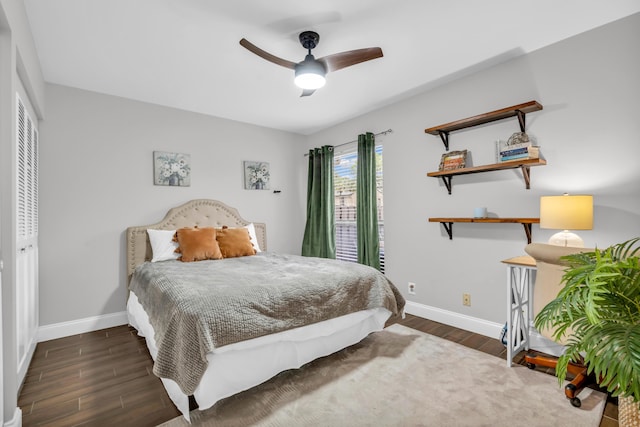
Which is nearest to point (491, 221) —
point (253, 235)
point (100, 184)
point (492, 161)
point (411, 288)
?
point (492, 161)

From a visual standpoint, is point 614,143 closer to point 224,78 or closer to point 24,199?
point 224,78

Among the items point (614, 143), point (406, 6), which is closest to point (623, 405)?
point (614, 143)

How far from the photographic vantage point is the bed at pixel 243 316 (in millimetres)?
1775

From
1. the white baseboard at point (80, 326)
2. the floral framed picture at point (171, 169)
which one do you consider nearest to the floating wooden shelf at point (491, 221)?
the floral framed picture at point (171, 169)

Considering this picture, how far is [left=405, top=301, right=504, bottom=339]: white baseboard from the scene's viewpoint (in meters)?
2.93

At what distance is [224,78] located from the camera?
3.09 m

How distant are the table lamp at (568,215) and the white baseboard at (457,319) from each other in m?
1.04

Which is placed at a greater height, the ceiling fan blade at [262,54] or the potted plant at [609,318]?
the ceiling fan blade at [262,54]

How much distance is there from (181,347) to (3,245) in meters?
1.08

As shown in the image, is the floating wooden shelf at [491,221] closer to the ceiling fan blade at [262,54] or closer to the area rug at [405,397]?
the area rug at [405,397]

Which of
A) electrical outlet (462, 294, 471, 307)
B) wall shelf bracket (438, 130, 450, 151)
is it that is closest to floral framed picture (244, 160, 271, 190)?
wall shelf bracket (438, 130, 450, 151)

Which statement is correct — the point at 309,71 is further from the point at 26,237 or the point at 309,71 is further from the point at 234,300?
the point at 26,237

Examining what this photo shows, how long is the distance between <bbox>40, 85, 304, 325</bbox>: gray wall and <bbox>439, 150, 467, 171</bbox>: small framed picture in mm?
2812

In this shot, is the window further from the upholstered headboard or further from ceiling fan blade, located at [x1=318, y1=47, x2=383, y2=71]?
ceiling fan blade, located at [x1=318, y1=47, x2=383, y2=71]
